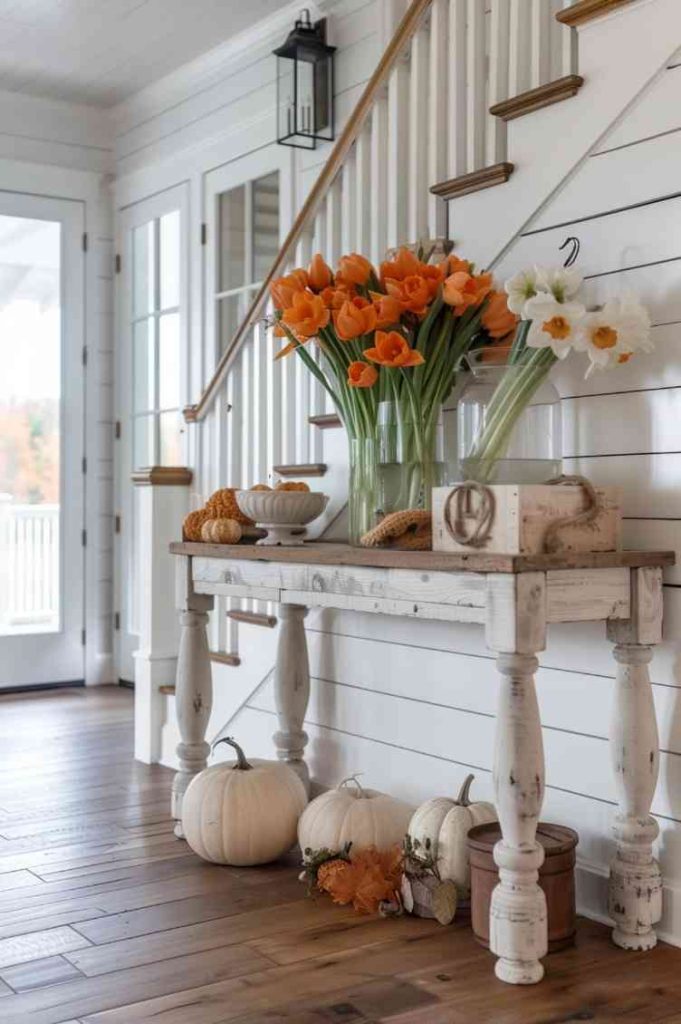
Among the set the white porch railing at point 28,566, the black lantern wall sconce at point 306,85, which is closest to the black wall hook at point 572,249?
the black lantern wall sconce at point 306,85

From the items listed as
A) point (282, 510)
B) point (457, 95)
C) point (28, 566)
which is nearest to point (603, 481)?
point (282, 510)

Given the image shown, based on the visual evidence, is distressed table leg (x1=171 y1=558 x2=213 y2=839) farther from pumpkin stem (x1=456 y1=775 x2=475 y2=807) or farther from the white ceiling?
the white ceiling

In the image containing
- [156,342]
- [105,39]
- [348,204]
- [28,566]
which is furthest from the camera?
[28,566]

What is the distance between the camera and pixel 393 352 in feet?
8.38

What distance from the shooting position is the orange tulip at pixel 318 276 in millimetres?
2740

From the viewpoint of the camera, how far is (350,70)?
14.4 feet

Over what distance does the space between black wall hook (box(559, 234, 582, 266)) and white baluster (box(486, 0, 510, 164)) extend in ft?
1.09

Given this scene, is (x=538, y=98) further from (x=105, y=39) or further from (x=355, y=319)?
(x=105, y=39)

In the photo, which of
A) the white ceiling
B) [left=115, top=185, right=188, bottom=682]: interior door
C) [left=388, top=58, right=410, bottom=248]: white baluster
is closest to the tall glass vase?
[left=388, top=58, right=410, bottom=248]: white baluster

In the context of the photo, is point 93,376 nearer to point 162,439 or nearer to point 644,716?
point 162,439

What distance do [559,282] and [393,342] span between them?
0.37 meters

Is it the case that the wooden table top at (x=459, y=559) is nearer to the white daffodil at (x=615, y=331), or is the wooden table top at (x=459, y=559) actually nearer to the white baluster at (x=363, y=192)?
the white daffodil at (x=615, y=331)

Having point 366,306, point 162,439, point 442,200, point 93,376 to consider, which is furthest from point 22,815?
point 93,376

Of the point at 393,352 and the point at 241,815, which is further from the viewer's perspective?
the point at 241,815
